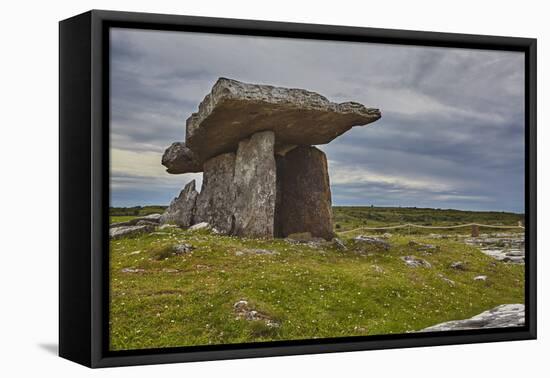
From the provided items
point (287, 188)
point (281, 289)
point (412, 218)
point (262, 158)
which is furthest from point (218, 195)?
point (412, 218)

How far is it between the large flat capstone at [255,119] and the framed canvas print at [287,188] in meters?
0.03

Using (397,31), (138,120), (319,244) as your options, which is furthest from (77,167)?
(397,31)

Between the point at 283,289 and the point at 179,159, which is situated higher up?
the point at 179,159

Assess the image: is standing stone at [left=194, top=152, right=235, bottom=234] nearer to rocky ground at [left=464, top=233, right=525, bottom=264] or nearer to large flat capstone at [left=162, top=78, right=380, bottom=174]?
large flat capstone at [left=162, top=78, right=380, bottom=174]

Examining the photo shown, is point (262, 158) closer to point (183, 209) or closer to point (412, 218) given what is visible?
point (183, 209)

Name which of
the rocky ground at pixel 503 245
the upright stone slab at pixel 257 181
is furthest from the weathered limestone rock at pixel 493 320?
the upright stone slab at pixel 257 181

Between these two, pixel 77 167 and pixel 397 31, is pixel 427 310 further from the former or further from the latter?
pixel 77 167

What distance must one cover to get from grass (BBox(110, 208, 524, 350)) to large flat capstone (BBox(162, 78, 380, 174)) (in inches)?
40.5

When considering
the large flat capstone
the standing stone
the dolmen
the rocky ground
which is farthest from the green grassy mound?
the large flat capstone

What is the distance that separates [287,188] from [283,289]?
5.09ft

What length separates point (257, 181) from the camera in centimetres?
1349

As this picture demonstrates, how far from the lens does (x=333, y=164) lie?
13617mm

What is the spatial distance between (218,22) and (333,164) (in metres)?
2.46

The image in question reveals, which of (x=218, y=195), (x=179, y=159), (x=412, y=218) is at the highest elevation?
(x=179, y=159)
